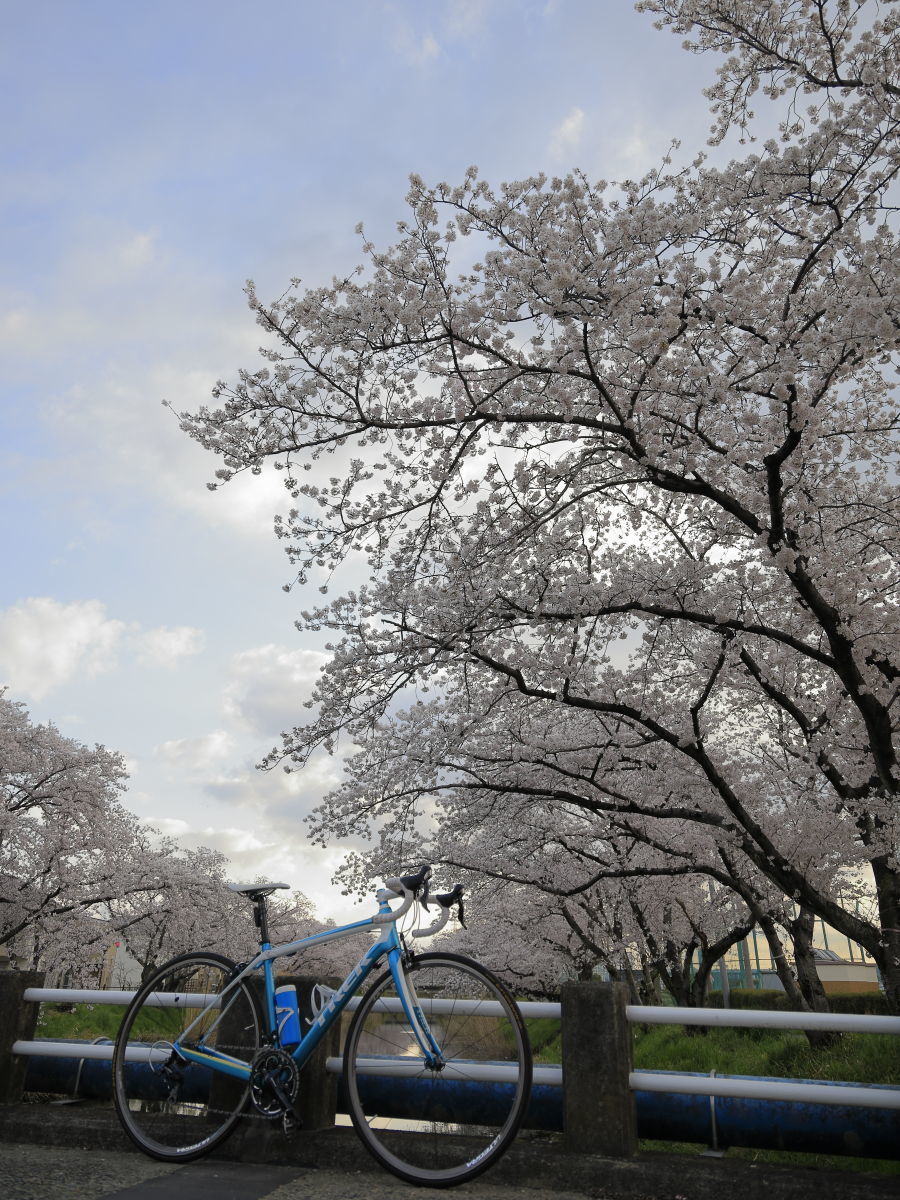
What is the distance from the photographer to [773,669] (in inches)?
508

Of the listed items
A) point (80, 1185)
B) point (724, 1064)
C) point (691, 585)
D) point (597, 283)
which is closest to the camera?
point (80, 1185)

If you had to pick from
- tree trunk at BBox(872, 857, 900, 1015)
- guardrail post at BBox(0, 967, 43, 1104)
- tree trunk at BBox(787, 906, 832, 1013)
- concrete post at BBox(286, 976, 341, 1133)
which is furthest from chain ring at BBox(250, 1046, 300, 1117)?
tree trunk at BBox(787, 906, 832, 1013)

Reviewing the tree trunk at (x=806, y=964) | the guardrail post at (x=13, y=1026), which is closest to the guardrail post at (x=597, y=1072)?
the guardrail post at (x=13, y=1026)

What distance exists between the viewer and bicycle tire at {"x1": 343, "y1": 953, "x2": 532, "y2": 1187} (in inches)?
118

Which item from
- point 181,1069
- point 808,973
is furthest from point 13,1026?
point 808,973

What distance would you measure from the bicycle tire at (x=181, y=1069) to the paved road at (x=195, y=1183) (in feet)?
0.36

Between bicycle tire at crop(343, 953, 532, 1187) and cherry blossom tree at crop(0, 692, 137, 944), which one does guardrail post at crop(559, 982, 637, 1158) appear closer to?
bicycle tire at crop(343, 953, 532, 1187)

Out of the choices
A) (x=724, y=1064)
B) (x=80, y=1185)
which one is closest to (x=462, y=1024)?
(x=80, y=1185)

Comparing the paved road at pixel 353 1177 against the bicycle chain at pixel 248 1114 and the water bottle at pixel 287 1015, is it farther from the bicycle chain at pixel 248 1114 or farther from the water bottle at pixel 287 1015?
the water bottle at pixel 287 1015

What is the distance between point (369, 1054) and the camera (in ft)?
10.8

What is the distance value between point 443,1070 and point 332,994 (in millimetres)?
579

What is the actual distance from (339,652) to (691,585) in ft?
14.4

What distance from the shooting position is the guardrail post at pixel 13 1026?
413cm

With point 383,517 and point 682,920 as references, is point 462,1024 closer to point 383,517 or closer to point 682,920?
point 383,517
